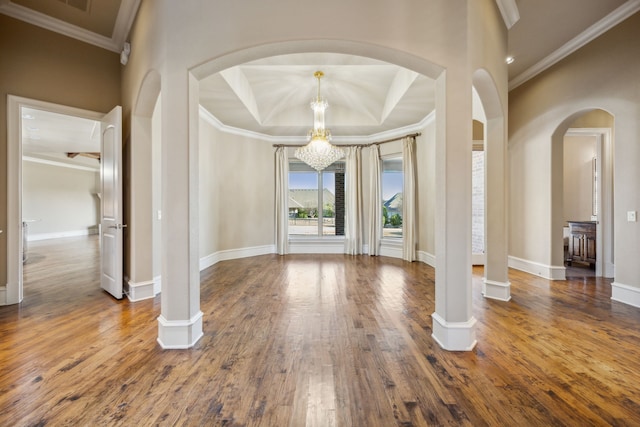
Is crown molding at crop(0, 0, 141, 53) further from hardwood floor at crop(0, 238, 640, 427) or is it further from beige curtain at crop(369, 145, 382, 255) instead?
beige curtain at crop(369, 145, 382, 255)

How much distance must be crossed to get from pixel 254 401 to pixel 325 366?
58cm

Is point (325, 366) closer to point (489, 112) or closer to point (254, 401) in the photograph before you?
point (254, 401)

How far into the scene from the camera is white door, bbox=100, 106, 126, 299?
3463 mm

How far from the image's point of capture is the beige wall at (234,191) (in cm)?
566

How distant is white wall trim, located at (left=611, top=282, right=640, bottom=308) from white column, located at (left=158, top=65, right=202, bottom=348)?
4.93 meters

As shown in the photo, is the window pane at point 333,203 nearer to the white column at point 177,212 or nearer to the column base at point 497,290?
the column base at point 497,290

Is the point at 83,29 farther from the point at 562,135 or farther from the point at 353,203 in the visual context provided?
the point at 562,135

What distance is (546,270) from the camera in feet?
15.2

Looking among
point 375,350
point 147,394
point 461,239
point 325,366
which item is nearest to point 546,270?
point 461,239

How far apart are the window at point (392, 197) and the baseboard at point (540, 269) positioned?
2.51 metres

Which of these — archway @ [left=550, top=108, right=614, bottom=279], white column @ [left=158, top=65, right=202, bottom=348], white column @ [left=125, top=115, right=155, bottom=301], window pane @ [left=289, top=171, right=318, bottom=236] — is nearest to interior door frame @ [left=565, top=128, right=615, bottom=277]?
archway @ [left=550, top=108, right=614, bottom=279]

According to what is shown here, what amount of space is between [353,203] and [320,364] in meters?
5.10

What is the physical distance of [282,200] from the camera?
275 inches

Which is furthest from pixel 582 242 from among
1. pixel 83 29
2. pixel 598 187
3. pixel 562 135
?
pixel 83 29
